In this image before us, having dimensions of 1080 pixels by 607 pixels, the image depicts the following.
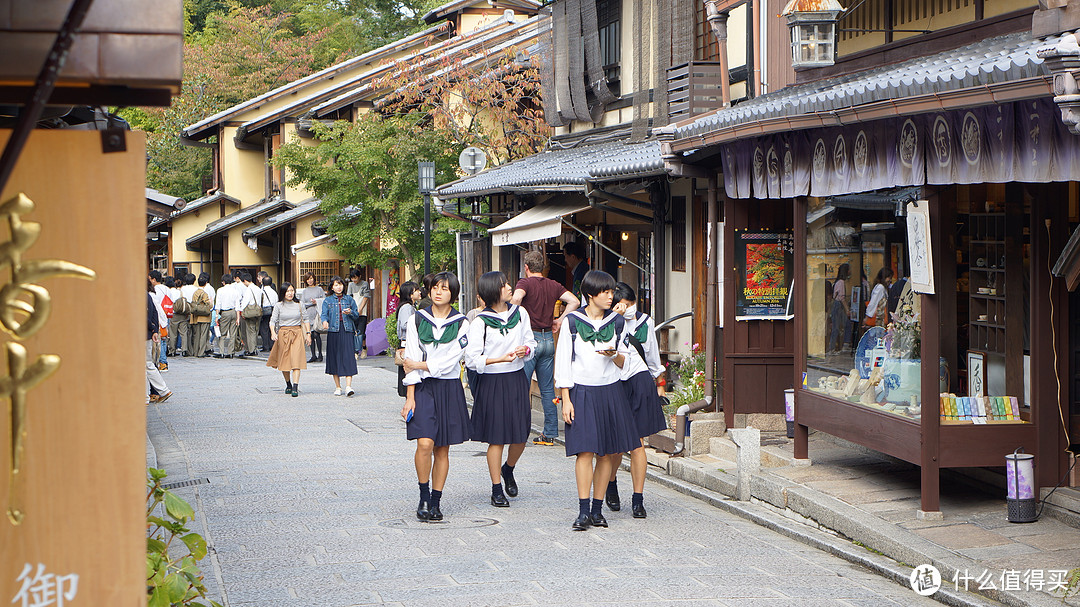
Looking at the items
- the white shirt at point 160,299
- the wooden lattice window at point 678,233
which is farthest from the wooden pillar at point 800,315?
the white shirt at point 160,299

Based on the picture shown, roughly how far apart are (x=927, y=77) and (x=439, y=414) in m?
4.64

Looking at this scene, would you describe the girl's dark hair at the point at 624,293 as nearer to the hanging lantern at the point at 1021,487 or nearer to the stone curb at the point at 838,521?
the stone curb at the point at 838,521

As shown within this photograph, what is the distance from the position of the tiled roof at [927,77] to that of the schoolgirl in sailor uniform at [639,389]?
2172 mm

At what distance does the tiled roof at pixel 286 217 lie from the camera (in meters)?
33.2

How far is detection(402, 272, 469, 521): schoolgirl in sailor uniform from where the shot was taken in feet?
30.7

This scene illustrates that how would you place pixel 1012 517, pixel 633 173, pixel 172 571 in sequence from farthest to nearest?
pixel 633 173, pixel 1012 517, pixel 172 571

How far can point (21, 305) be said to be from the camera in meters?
3.15

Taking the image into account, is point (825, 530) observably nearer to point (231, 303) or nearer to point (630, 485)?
point (630, 485)

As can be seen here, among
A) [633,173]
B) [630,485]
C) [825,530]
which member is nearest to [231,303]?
[633,173]

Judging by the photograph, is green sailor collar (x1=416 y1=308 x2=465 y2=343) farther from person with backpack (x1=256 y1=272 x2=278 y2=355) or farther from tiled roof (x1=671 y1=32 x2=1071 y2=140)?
person with backpack (x1=256 y1=272 x2=278 y2=355)

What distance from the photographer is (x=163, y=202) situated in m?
10.4

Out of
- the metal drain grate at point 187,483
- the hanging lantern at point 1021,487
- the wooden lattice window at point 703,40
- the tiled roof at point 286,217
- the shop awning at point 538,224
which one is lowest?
the metal drain grate at point 187,483

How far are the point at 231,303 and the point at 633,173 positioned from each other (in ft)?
53.6

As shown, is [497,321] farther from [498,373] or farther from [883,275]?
[883,275]
